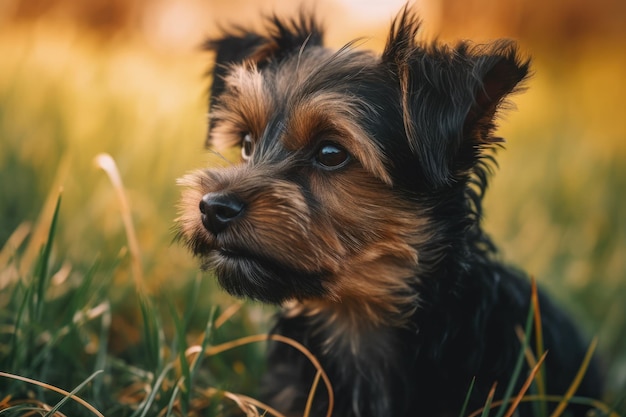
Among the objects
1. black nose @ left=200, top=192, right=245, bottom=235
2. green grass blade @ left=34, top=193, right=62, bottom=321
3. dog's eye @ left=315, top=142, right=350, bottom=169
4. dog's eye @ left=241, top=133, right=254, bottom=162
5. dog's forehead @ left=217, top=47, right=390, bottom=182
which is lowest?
green grass blade @ left=34, top=193, right=62, bottom=321

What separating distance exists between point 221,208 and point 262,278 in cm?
31

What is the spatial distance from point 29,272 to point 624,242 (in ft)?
14.2

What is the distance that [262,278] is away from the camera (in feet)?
7.80

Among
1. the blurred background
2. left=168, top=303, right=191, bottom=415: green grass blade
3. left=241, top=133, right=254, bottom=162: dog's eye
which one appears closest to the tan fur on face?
left=241, top=133, right=254, bottom=162: dog's eye

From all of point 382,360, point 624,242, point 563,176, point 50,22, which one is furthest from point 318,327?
point 50,22

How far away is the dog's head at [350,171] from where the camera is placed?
7.61 ft

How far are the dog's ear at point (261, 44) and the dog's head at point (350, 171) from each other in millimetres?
393

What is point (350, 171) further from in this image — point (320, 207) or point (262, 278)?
point (262, 278)

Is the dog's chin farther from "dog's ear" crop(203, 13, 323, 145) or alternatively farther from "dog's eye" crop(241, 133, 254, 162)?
"dog's ear" crop(203, 13, 323, 145)

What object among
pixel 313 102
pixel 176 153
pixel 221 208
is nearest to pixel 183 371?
pixel 221 208

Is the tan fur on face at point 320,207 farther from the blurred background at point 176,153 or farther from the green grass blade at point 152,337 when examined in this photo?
the blurred background at point 176,153

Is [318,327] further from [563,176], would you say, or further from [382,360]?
[563,176]

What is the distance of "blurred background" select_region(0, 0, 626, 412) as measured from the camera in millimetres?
3600

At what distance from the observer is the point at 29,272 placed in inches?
129
